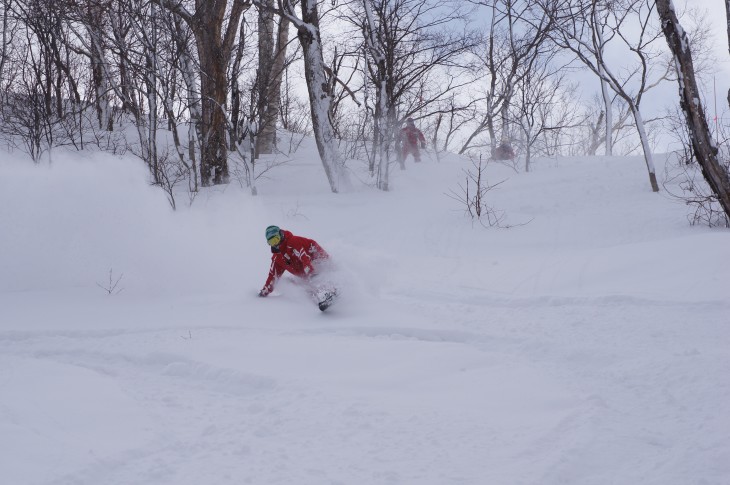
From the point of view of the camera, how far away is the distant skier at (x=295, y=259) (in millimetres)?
6246

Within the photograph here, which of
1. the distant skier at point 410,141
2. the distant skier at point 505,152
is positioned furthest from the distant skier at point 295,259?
the distant skier at point 505,152

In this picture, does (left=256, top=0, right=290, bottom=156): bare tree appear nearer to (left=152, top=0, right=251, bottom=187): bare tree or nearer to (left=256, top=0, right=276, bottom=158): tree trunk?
(left=256, top=0, right=276, bottom=158): tree trunk

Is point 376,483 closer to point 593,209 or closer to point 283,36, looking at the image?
point 593,209

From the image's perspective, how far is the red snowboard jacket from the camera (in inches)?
249

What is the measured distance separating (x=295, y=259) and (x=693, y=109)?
4500 millimetres

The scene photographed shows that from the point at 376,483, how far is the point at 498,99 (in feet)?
52.8

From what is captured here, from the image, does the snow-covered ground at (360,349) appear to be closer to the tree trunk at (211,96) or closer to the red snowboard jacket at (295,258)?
the red snowboard jacket at (295,258)

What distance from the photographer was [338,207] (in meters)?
11.5

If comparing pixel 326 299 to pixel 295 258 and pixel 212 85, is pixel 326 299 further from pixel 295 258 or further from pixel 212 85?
pixel 212 85

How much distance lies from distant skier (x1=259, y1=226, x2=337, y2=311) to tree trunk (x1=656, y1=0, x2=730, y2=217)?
4.11m

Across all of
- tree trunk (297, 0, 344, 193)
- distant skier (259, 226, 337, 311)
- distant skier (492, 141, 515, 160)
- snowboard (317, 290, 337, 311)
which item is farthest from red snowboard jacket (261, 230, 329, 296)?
distant skier (492, 141, 515, 160)

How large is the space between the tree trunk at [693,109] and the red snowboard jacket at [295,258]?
411cm

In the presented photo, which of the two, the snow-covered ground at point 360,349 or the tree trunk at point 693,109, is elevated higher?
the tree trunk at point 693,109

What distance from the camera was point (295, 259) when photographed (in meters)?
6.36
